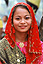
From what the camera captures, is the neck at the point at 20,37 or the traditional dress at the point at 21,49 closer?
the traditional dress at the point at 21,49

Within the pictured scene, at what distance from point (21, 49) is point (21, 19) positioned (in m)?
0.37

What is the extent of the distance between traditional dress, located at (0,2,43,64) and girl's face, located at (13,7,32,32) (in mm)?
94

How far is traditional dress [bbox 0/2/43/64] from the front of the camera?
95 centimetres

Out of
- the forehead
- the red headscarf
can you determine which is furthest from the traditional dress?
the forehead

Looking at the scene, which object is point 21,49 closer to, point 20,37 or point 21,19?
point 20,37

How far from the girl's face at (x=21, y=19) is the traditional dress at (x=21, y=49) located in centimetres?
9

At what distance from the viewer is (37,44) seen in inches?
40.2

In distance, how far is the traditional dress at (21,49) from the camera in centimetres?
95

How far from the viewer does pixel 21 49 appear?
3.43 feet

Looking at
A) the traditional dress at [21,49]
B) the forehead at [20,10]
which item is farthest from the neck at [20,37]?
the forehead at [20,10]

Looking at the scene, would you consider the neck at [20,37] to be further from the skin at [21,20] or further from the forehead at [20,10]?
the forehead at [20,10]

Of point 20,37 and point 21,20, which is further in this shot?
point 20,37

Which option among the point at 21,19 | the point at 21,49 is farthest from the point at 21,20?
the point at 21,49

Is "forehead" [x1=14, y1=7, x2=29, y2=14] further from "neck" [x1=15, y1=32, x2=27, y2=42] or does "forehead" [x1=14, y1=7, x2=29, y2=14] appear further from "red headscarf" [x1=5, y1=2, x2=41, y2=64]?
"neck" [x1=15, y1=32, x2=27, y2=42]
